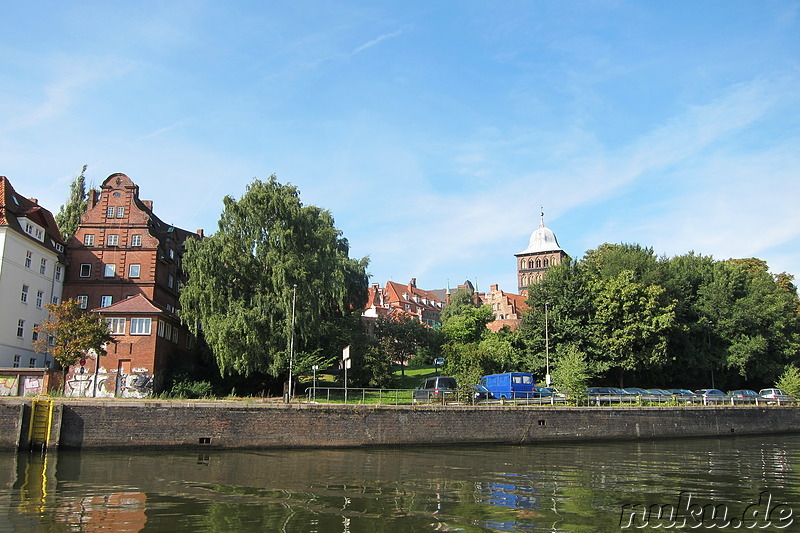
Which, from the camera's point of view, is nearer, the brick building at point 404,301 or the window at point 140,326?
the window at point 140,326

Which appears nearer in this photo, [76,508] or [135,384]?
[76,508]

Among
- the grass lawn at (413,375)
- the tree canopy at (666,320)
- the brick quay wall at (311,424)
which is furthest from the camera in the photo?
the grass lawn at (413,375)

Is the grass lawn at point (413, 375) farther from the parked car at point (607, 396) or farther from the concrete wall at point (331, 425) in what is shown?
the concrete wall at point (331, 425)

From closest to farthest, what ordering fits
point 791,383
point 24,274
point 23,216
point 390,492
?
point 390,492 → point 24,274 → point 23,216 → point 791,383

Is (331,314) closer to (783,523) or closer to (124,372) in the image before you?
(124,372)

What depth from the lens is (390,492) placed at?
20.1 m

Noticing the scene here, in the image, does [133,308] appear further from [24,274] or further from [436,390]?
[436,390]

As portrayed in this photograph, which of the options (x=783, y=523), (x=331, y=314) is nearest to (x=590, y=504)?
(x=783, y=523)

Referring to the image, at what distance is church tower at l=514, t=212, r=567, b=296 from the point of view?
163875mm

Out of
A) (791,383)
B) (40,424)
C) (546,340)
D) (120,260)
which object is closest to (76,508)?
(40,424)

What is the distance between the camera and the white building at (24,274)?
4809 centimetres

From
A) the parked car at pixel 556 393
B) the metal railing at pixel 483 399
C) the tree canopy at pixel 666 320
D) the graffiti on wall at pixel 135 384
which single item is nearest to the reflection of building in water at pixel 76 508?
the metal railing at pixel 483 399

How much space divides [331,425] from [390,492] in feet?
53.3

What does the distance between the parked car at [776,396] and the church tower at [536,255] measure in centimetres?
10240
